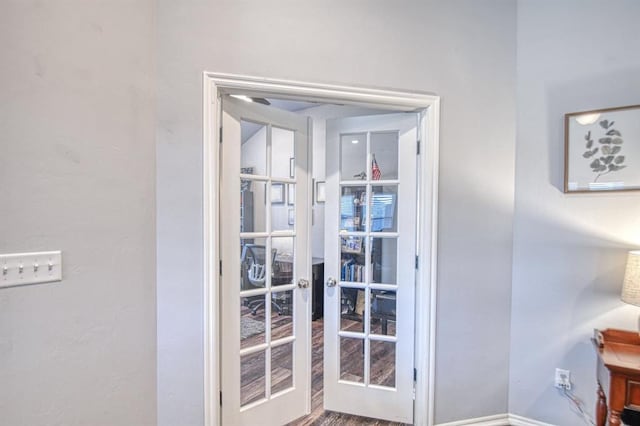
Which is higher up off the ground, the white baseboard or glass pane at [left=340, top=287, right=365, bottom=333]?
glass pane at [left=340, top=287, right=365, bottom=333]

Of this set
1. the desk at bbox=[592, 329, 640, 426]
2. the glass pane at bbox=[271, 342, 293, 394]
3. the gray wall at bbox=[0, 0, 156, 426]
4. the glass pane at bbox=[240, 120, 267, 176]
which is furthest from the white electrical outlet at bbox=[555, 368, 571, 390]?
the gray wall at bbox=[0, 0, 156, 426]

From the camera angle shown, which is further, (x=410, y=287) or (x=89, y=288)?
(x=410, y=287)

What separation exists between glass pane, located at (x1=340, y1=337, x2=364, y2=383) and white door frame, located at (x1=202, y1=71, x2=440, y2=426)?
38cm

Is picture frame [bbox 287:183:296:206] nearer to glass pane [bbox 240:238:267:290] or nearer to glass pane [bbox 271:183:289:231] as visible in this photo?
glass pane [bbox 271:183:289:231]

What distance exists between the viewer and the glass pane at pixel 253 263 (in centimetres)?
187

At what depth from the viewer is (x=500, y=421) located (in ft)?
6.63

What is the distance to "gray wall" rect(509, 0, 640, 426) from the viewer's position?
1.81 meters

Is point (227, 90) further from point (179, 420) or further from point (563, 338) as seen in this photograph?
point (563, 338)

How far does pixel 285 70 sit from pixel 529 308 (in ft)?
6.92

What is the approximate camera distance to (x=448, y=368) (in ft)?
6.41

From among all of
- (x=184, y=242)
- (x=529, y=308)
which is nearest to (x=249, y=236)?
(x=184, y=242)

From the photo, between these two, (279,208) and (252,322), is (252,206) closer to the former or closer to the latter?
(279,208)

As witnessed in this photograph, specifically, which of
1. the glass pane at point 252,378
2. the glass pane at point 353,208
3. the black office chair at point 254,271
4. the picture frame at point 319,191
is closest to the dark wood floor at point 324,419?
the glass pane at point 252,378

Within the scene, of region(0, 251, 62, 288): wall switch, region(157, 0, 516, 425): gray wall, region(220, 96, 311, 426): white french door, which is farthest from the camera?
region(220, 96, 311, 426): white french door
